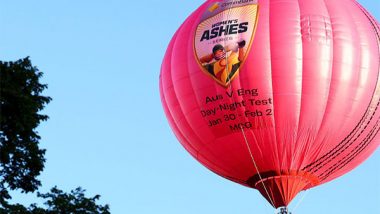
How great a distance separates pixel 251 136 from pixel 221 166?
2.03m

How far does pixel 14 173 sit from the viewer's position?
1955 centimetres

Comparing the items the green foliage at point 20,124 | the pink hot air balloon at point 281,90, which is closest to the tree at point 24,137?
the green foliage at point 20,124

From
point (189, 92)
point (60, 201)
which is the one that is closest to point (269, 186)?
point (189, 92)

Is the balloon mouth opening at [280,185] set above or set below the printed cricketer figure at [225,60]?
below

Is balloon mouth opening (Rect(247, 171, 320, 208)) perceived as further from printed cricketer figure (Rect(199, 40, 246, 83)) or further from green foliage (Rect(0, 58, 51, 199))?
green foliage (Rect(0, 58, 51, 199))

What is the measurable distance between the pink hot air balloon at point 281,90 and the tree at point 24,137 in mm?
9724

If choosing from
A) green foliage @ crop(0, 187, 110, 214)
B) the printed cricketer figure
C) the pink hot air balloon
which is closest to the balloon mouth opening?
the pink hot air balloon

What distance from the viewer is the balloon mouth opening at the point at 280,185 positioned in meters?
29.0

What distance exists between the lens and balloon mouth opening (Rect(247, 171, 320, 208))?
2895 centimetres

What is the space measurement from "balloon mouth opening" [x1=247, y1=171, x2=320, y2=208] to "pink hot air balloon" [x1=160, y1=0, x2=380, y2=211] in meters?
0.03

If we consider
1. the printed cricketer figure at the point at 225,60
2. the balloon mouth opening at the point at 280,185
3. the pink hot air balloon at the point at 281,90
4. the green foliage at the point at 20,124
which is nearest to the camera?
the green foliage at the point at 20,124

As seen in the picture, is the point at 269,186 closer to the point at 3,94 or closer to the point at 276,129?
the point at 276,129

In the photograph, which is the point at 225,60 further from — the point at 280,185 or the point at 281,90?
the point at 280,185

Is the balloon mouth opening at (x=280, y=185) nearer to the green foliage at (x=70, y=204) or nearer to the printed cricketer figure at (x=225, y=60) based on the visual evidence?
the printed cricketer figure at (x=225, y=60)
